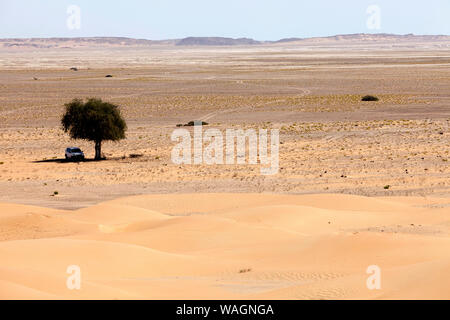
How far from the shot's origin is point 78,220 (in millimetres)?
24578

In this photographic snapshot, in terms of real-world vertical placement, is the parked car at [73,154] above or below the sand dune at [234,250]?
below

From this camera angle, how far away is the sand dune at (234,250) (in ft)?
46.4

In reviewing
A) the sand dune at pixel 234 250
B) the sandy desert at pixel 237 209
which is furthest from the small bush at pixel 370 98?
the sand dune at pixel 234 250

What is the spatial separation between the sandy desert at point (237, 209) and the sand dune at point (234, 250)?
0.05 meters

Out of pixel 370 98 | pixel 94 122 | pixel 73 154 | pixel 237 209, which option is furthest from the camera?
pixel 370 98

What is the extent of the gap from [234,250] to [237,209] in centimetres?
723

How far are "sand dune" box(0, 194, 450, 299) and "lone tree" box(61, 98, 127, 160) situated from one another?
13.6 m

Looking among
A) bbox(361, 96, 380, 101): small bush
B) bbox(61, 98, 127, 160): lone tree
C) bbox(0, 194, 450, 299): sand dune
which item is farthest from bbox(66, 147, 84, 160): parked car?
bbox(361, 96, 380, 101): small bush

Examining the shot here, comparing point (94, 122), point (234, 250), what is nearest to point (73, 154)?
point (94, 122)

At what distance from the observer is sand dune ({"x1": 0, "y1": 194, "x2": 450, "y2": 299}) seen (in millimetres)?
14141

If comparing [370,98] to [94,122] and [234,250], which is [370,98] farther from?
[234,250]

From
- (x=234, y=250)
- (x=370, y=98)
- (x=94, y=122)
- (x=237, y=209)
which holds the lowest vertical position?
(x=237, y=209)

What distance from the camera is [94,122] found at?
40906mm

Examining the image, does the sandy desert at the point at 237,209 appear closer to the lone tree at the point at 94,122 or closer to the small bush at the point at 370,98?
the lone tree at the point at 94,122
